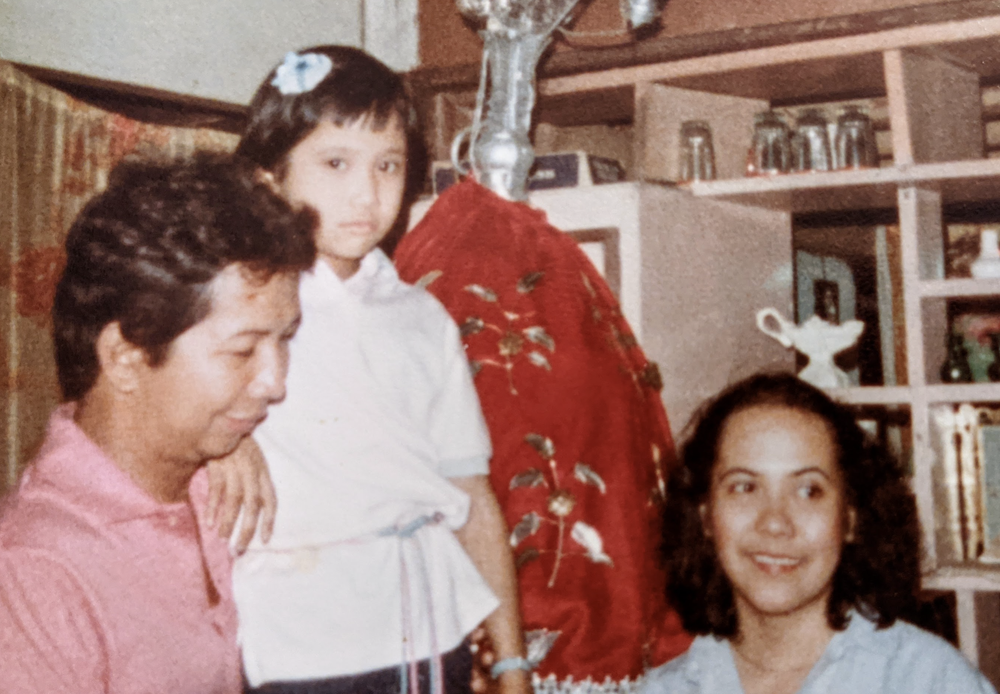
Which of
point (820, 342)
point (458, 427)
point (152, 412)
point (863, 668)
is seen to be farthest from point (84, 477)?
point (820, 342)

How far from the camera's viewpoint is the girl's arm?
33.5 inches

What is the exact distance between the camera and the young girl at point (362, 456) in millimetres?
773

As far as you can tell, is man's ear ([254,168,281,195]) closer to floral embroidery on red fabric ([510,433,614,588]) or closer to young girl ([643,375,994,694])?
floral embroidery on red fabric ([510,433,614,588])

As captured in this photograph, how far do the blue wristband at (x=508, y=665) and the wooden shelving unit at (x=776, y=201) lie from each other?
1.75 feet

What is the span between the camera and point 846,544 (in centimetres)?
102

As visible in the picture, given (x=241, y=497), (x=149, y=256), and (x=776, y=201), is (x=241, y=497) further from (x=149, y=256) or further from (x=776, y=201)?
(x=776, y=201)

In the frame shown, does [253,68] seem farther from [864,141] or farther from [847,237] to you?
[847,237]

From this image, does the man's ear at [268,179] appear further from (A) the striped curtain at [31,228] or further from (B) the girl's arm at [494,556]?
(A) the striped curtain at [31,228]

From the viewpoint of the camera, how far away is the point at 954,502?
1.51 m

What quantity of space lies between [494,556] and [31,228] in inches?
28.7

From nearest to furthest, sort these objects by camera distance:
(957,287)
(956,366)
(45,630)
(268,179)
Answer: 1. (45,630)
2. (268,179)
3. (957,287)
4. (956,366)

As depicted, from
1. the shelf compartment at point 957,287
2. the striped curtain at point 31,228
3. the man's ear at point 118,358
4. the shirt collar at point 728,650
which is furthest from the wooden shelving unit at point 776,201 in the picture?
the man's ear at point 118,358

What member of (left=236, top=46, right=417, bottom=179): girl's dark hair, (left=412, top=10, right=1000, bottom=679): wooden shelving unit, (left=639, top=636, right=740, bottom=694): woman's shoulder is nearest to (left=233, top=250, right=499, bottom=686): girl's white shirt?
(left=236, top=46, right=417, bottom=179): girl's dark hair

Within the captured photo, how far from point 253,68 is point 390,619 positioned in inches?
38.2
